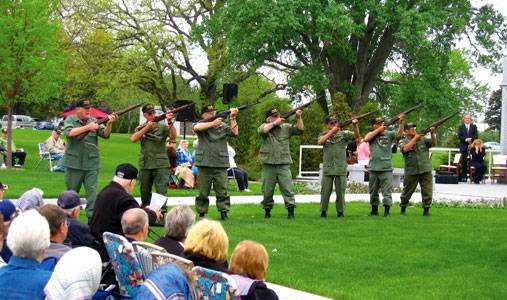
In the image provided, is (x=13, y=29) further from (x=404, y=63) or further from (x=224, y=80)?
(x=404, y=63)

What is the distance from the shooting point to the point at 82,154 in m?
13.1

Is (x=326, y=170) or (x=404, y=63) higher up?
(x=404, y=63)

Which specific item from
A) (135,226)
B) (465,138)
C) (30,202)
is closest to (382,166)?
(30,202)

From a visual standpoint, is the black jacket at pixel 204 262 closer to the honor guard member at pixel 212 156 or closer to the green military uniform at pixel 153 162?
the green military uniform at pixel 153 162

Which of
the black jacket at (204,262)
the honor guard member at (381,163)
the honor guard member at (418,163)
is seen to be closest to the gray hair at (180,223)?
the black jacket at (204,262)

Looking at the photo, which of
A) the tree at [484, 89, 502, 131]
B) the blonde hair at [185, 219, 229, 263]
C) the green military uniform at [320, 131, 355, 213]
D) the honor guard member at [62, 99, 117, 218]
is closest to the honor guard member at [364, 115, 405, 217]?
the green military uniform at [320, 131, 355, 213]

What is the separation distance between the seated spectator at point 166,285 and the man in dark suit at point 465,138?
80.0 ft

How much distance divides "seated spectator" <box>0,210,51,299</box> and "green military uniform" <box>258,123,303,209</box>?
9.78 metres

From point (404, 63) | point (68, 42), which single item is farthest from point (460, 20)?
point (68, 42)

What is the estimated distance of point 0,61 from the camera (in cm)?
2803

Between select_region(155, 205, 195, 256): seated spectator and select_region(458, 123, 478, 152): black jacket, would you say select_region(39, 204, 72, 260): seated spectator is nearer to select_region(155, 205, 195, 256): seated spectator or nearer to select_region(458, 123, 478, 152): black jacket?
select_region(155, 205, 195, 256): seated spectator

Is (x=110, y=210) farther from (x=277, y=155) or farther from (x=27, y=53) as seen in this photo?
(x=27, y=53)

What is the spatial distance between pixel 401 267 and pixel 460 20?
1040 inches

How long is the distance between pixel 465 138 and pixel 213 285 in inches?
956
